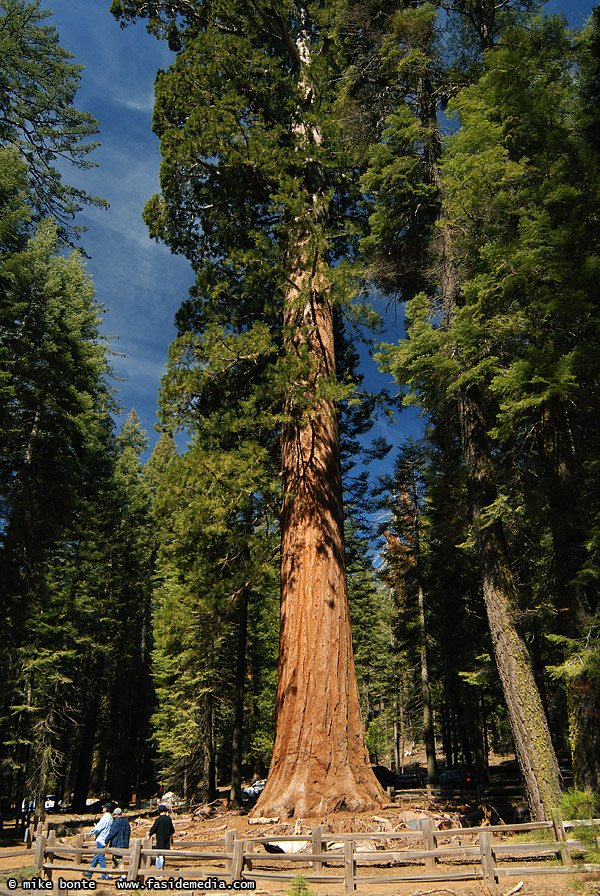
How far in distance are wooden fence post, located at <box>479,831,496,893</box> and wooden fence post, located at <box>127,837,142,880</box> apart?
3.70 metres

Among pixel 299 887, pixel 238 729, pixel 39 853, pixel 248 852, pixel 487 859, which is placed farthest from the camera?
pixel 238 729

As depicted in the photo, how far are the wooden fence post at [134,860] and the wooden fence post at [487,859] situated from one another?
3697 millimetres

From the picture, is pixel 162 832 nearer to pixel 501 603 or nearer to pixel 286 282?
pixel 501 603

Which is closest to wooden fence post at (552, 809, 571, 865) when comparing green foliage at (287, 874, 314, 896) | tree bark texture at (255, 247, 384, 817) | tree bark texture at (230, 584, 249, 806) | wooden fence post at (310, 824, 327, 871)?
tree bark texture at (255, 247, 384, 817)

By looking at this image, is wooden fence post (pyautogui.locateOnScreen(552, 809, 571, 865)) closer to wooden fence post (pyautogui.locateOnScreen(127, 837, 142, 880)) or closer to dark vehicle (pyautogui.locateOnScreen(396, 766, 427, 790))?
wooden fence post (pyautogui.locateOnScreen(127, 837, 142, 880))

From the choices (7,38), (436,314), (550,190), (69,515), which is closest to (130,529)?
(69,515)

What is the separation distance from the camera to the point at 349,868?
547 cm

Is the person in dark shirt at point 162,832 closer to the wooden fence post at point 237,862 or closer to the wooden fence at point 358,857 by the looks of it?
the wooden fence at point 358,857

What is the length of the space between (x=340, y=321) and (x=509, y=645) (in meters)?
8.88

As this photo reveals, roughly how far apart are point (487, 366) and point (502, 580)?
3.44m

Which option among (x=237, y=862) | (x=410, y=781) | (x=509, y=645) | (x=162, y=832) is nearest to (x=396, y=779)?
(x=410, y=781)

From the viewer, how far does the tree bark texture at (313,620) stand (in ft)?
23.5

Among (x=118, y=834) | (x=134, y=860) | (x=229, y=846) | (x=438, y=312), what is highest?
(x=438, y=312)

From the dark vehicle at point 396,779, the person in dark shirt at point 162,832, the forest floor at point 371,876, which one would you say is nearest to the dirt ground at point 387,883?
the forest floor at point 371,876
